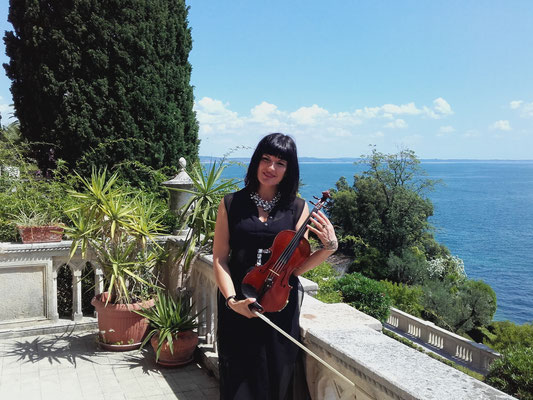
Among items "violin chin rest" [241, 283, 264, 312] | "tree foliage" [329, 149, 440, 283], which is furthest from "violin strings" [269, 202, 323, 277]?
"tree foliage" [329, 149, 440, 283]

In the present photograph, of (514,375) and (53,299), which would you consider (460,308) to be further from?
(53,299)

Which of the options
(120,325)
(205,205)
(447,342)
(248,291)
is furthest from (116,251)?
(447,342)

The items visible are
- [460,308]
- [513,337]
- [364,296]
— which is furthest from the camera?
[460,308]

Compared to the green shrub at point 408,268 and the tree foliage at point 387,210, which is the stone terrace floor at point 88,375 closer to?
the green shrub at point 408,268

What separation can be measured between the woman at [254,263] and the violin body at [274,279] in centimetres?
8

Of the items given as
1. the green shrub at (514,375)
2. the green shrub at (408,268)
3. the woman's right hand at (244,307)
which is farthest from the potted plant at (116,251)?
the green shrub at (408,268)

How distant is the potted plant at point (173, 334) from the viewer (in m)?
3.46

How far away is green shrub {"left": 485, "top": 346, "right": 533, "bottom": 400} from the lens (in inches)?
337

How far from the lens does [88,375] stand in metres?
3.44

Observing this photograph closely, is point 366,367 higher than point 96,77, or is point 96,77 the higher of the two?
point 96,77

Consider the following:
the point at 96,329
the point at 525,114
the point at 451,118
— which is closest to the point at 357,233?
the point at 96,329

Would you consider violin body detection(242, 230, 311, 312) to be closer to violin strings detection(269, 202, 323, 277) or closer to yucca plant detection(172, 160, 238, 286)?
violin strings detection(269, 202, 323, 277)

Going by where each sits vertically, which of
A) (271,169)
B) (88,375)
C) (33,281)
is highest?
(271,169)

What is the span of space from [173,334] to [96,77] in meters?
6.70
